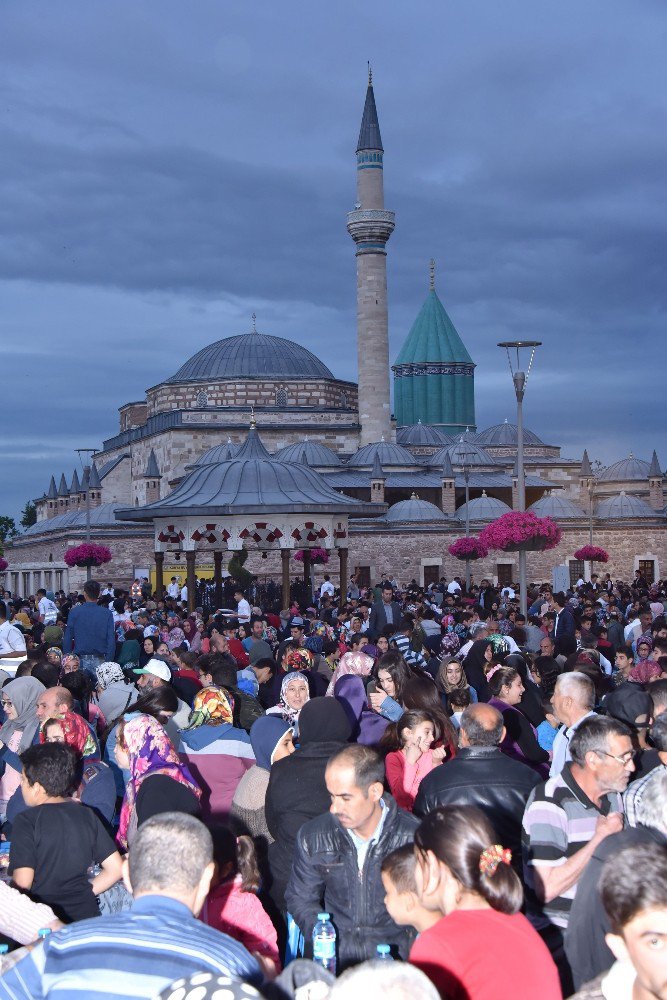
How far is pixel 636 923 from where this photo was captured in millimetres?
2729

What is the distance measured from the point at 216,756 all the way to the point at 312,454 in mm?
38238

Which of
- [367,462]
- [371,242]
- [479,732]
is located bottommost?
[479,732]

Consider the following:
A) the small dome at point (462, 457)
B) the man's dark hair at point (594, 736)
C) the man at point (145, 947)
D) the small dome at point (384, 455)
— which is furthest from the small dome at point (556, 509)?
the man at point (145, 947)

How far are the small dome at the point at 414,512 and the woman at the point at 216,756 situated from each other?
34.4m

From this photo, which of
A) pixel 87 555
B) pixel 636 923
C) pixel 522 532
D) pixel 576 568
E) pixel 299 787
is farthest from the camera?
pixel 576 568

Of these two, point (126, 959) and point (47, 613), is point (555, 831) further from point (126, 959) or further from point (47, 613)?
point (47, 613)

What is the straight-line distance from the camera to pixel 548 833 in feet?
13.5

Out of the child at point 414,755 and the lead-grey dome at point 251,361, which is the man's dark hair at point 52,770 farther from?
the lead-grey dome at point 251,361

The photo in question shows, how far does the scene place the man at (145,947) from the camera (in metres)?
2.77

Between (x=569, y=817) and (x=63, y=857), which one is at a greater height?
(x=569, y=817)

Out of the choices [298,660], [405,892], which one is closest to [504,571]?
[298,660]

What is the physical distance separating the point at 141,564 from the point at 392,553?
8350 millimetres

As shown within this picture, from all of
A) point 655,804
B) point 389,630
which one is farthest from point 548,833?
point 389,630

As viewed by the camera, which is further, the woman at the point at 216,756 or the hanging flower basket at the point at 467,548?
the hanging flower basket at the point at 467,548
